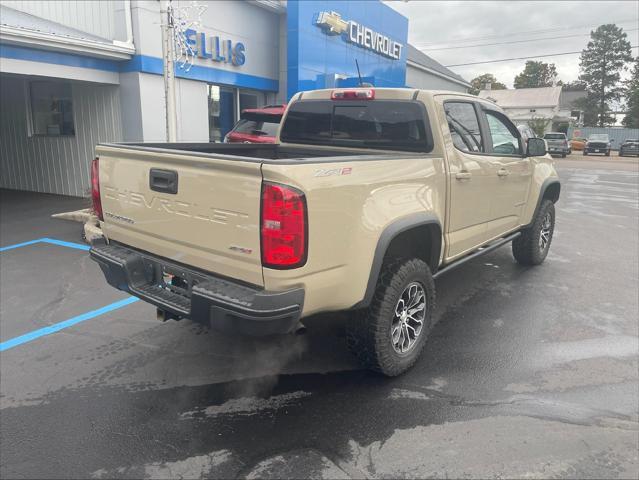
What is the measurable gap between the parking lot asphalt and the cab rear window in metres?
1.54

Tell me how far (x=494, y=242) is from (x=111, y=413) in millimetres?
3815

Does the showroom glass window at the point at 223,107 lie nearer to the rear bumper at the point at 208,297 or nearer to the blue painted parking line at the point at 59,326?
the blue painted parking line at the point at 59,326

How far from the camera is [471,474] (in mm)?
2561

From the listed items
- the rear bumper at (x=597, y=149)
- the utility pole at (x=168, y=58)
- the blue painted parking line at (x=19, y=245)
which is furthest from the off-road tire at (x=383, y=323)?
the rear bumper at (x=597, y=149)

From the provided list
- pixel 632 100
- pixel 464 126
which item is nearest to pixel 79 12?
pixel 464 126

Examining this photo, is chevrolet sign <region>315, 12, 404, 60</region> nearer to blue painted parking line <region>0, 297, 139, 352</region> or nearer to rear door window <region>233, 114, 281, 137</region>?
rear door window <region>233, 114, 281, 137</region>

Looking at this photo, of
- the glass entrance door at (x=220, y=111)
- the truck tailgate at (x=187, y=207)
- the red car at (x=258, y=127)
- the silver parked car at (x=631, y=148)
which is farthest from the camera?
the silver parked car at (x=631, y=148)

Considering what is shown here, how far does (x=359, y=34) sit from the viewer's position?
15.8 m

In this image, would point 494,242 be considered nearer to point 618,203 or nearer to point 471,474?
point 471,474

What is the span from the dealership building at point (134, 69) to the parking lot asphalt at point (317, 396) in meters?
5.02

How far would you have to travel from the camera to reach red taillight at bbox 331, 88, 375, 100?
407cm

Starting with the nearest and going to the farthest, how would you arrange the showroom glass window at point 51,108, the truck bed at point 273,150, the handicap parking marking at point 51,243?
the truck bed at point 273,150 → the handicap parking marking at point 51,243 → the showroom glass window at point 51,108

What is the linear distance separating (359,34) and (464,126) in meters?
12.8

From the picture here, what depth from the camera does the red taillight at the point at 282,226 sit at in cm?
250
